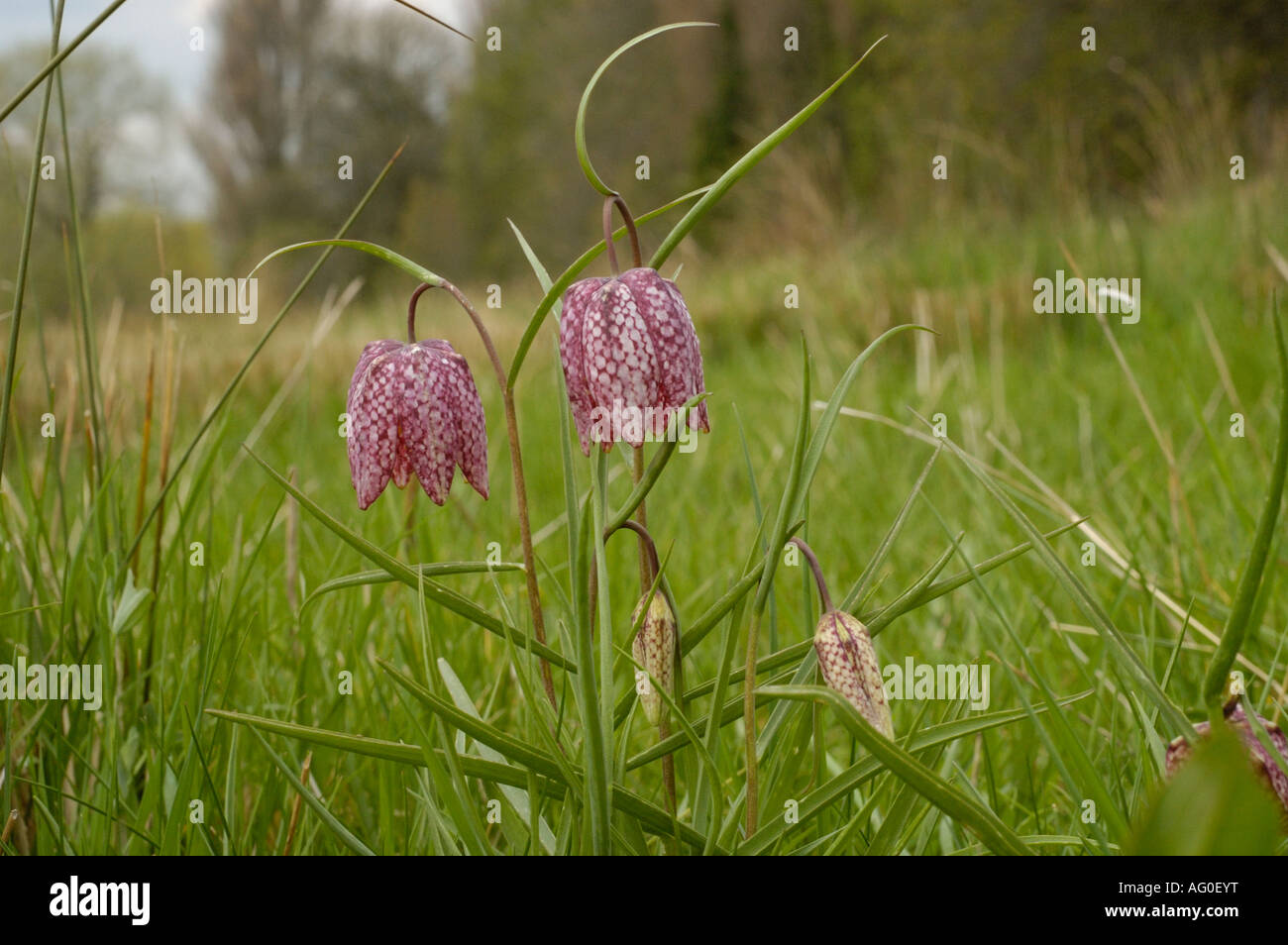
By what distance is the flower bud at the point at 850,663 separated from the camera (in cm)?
52

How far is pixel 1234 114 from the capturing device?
24.3 feet

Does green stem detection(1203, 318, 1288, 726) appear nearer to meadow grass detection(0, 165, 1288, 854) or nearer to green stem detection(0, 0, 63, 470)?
meadow grass detection(0, 165, 1288, 854)

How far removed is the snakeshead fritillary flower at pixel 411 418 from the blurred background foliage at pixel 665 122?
1.62ft

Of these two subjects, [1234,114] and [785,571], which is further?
[1234,114]

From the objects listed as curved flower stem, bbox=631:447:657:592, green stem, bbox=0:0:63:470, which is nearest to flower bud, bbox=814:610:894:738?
curved flower stem, bbox=631:447:657:592

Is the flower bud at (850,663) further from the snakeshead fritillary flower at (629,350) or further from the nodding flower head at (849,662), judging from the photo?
the snakeshead fritillary flower at (629,350)

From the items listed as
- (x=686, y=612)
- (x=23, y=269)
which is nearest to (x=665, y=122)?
(x=686, y=612)

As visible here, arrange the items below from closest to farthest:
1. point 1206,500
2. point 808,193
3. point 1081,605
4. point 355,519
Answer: point 1081,605 → point 1206,500 → point 355,519 → point 808,193

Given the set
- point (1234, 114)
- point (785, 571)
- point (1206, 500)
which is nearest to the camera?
point (785, 571)

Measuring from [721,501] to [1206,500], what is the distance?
74cm

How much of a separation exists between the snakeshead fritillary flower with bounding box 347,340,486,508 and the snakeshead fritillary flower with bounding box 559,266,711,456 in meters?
0.07

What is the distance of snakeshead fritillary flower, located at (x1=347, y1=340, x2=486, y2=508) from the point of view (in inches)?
24.6
